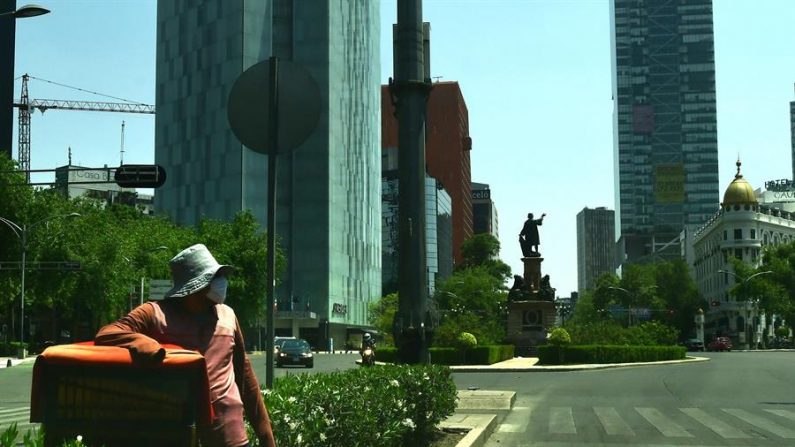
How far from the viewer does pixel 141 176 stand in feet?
88.9

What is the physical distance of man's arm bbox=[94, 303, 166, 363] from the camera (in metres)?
3.13

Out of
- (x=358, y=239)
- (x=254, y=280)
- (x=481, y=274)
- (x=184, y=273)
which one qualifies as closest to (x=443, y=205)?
(x=481, y=274)

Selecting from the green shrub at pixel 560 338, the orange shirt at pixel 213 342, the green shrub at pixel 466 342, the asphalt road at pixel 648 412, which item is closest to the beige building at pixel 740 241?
the green shrub at pixel 560 338

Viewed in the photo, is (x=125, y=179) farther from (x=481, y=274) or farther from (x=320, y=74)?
(x=481, y=274)

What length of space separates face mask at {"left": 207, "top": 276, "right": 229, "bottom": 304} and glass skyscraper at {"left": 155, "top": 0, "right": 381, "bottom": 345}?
85.6 metres

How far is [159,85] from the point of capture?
96.1 meters

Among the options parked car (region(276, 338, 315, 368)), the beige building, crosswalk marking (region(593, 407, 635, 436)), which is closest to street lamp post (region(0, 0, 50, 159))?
parked car (region(276, 338, 315, 368))

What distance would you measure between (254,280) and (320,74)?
28.6 meters

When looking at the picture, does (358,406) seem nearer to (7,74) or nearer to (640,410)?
(640,410)

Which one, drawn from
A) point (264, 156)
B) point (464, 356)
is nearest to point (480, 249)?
point (264, 156)

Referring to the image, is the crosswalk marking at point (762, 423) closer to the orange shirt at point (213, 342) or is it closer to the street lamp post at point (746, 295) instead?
the orange shirt at point (213, 342)

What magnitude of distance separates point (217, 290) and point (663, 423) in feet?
46.6

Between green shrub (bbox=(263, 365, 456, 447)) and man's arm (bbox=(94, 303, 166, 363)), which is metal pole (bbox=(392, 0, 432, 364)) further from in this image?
man's arm (bbox=(94, 303, 166, 363))

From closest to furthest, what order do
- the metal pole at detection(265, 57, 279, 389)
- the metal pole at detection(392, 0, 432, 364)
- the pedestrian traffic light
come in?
the metal pole at detection(265, 57, 279, 389), the metal pole at detection(392, 0, 432, 364), the pedestrian traffic light
